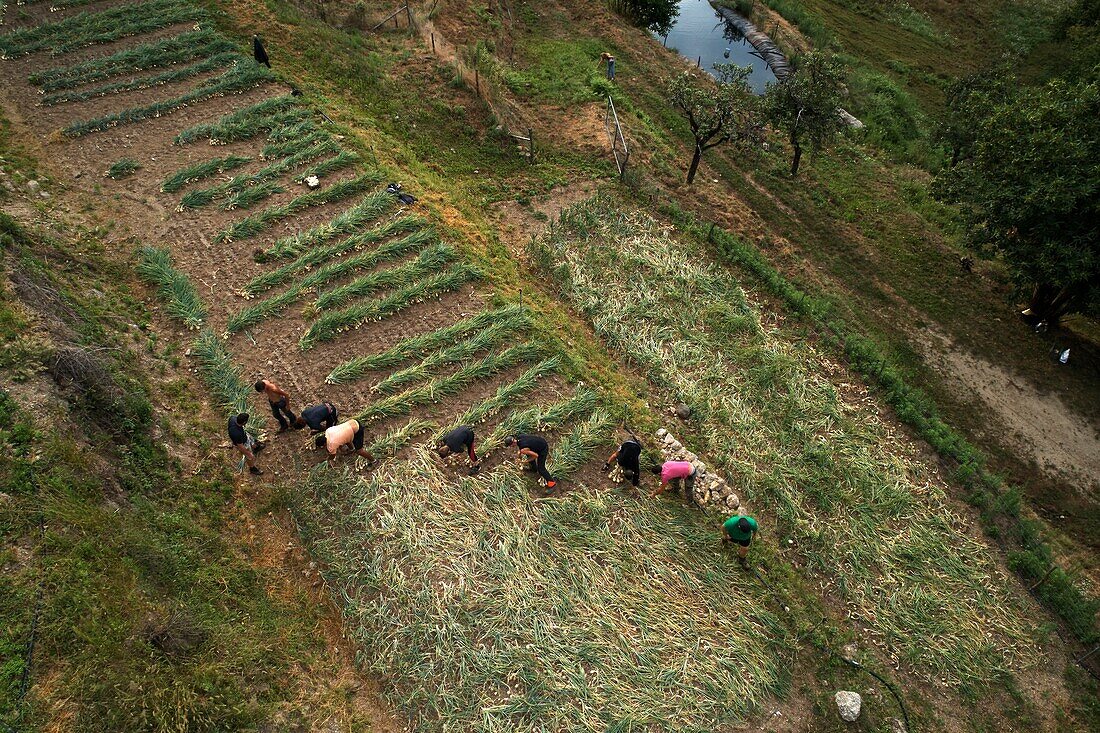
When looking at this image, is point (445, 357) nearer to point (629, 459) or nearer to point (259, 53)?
point (629, 459)

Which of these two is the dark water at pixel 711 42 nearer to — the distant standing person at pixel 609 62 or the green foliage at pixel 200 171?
the distant standing person at pixel 609 62

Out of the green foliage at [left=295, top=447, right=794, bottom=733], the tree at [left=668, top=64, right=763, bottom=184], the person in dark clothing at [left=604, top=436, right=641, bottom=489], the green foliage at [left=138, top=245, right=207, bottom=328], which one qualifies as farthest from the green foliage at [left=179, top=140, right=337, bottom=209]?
the person in dark clothing at [left=604, top=436, right=641, bottom=489]

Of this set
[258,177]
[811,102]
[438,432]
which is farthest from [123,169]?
[811,102]

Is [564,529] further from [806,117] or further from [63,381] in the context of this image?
[806,117]

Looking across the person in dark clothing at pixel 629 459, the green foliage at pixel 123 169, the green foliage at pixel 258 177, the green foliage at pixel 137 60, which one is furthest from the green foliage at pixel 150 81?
the person in dark clothing at pixel 629 459

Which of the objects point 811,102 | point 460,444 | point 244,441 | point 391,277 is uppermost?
point 811,102

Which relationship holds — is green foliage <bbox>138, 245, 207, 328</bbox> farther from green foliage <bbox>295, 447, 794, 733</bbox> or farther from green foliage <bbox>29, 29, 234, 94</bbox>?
green foliage <bbox>29, 29, 234, 94</bbox>

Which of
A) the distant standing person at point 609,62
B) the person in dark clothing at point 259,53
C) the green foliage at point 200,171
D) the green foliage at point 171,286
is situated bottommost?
the green foliage at point 171,286
